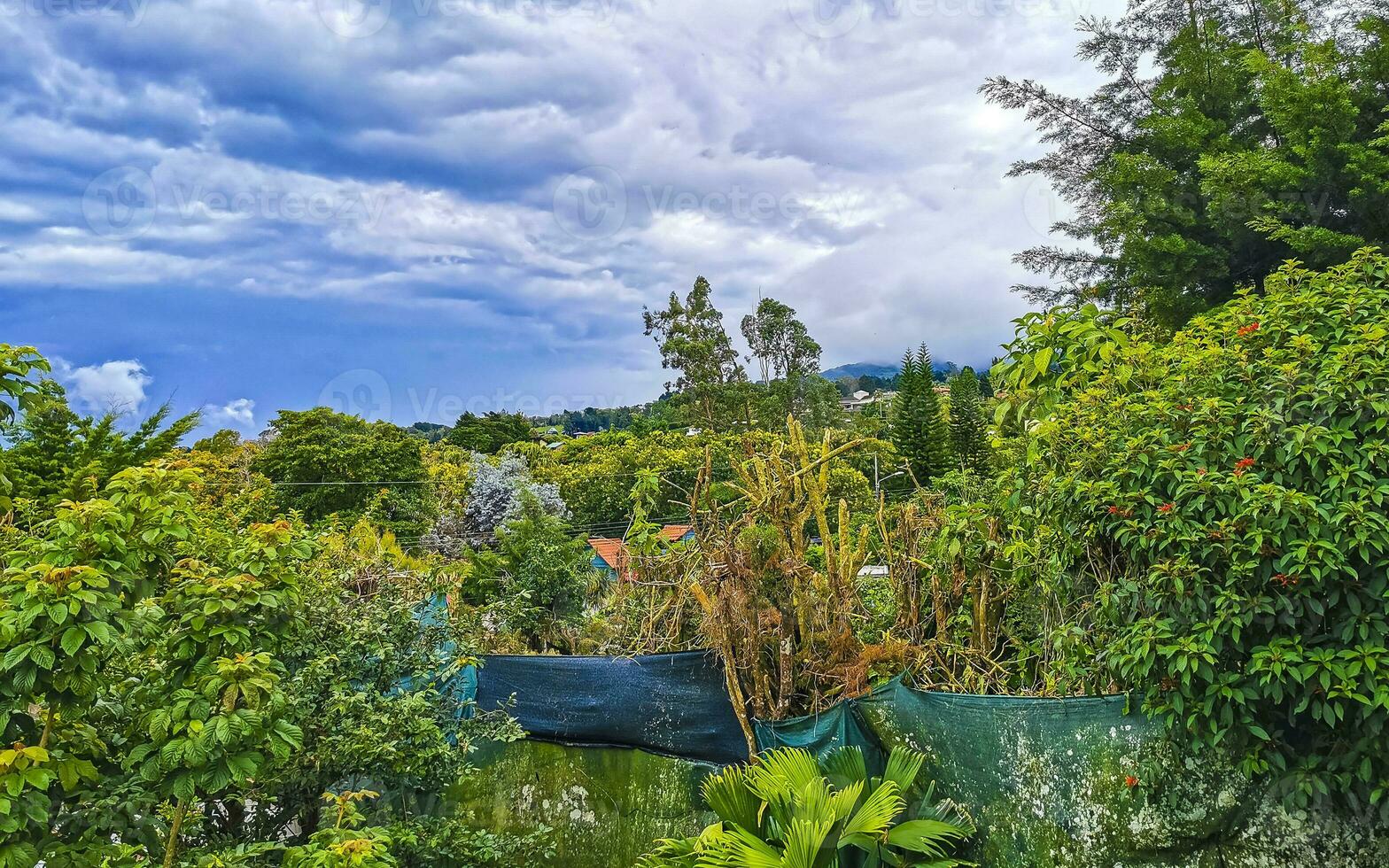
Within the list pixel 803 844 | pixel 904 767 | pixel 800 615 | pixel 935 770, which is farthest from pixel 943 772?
pixel 800 615

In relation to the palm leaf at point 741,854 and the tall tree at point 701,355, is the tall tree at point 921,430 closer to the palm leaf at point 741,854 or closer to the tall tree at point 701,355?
the tall tree at point 701,355

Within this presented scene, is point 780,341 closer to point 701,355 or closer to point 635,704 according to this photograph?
point 701,355

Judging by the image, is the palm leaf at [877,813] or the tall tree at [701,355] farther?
the tall tree at [701,355]

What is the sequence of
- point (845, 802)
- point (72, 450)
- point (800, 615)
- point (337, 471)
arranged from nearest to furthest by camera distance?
point (845, 802)
point (800, 615)
point (72, 450)
point (337, 471)

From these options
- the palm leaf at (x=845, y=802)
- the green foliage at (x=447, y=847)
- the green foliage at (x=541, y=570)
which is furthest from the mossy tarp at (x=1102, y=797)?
the green foliage at (x=541, y=570)

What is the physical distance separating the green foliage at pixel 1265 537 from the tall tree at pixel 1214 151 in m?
6.76

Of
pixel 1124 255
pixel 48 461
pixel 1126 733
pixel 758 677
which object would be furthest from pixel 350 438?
pixel 1126 733

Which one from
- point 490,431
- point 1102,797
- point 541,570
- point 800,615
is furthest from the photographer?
point 490,431

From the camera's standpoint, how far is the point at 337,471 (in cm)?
2478

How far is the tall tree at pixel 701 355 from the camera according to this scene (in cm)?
3167

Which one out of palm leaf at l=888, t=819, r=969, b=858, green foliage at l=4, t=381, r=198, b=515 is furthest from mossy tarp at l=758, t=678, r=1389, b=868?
green foliage at l=4, t=381, r=198, b=515

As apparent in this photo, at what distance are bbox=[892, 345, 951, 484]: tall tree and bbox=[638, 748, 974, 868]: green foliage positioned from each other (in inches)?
1074

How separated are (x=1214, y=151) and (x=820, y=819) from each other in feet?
40.1

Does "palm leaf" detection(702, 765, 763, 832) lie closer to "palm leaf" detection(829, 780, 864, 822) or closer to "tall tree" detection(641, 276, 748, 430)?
"palm leaf" detection(829, 780, 864, 822)
